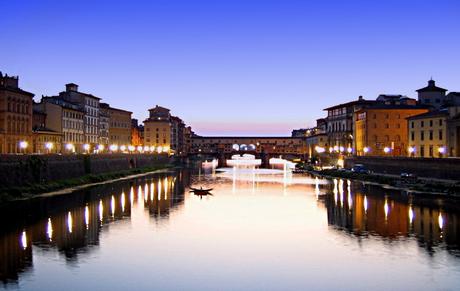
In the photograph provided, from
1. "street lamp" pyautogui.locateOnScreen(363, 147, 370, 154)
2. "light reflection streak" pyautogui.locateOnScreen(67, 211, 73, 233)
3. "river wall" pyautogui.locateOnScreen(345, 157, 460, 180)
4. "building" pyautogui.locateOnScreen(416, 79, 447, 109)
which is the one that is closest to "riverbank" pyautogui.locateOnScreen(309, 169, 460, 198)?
"river wall" pyautogui.locateOnScreen(345, 157, 460, 180)

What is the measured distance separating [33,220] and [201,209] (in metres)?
14.2

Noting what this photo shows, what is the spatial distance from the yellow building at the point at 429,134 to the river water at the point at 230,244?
87.8ft

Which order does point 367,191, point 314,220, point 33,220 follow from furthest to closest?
point 367,191, point 314,220, point 33,220

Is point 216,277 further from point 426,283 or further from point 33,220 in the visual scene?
point 33,220

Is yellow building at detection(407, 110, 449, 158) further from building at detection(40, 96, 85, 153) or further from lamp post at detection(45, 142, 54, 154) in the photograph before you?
building at detection(40, 96, 85, 153)

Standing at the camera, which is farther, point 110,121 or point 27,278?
point 110,121

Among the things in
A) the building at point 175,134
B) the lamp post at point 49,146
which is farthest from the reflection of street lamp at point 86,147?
the building at point 175,134

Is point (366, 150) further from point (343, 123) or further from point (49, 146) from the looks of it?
point (49, 146)

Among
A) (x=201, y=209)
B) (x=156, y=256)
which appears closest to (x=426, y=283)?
(x=156, y=256)

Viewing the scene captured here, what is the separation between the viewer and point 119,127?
142375mm

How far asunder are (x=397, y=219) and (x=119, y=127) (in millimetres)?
108309

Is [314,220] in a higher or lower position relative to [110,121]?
lower

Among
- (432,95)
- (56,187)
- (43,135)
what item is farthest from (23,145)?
(432,95)

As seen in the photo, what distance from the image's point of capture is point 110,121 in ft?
451
